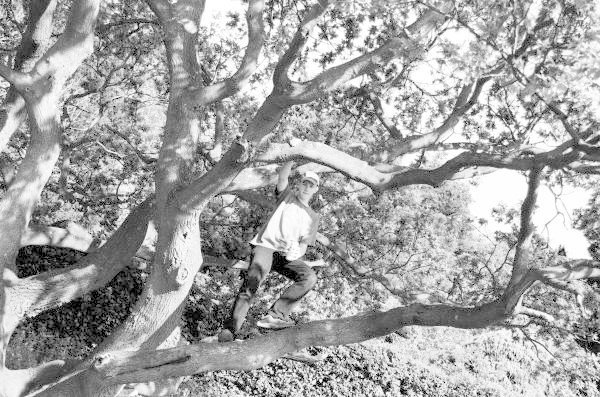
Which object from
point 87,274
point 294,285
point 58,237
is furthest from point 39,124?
point 294,285

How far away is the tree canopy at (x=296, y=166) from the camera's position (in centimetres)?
593

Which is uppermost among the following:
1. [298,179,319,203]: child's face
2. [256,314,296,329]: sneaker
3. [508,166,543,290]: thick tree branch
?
[508,166,543,290]: thick tree branch

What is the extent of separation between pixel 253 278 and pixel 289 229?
0.56 m

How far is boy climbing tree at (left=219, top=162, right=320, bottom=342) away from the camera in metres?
5.96

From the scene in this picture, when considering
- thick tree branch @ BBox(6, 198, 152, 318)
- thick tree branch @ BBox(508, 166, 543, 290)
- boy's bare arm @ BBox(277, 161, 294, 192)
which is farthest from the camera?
thick tree branch @ BBox(6, 198, 152, 318)

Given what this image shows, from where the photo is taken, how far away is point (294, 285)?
238 inches

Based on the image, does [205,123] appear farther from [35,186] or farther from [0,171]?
[35,186]

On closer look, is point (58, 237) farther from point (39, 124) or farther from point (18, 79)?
point (18, 79)

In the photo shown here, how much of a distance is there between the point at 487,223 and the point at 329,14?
4.14 meters

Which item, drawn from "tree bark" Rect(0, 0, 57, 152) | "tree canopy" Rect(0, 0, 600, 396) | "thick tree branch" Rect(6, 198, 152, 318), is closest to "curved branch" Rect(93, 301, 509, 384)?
"tree canopy" Rect(0, 0, 600, 396)

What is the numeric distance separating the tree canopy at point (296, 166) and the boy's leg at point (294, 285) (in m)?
0.26

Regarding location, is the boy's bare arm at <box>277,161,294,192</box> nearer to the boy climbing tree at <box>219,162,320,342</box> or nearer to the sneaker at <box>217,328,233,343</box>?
the boy climbing tree at <box>219,162,320,342</box>

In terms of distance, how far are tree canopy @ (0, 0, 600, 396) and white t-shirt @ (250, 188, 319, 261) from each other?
1.65ft

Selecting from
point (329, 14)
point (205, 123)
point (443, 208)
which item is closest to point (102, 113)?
point (205, 123)
